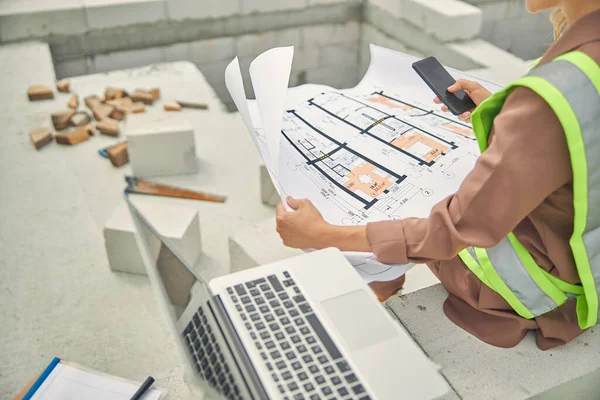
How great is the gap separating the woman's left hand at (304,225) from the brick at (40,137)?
76.3 inches

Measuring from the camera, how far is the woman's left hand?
0.98 meters

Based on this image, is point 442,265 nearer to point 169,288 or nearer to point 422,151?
point 422,151

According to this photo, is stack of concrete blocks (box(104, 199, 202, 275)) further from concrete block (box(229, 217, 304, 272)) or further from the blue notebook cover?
the blue notebook cover

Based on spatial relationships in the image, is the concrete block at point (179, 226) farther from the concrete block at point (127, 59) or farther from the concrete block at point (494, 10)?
the concrete block at point (494, 10)

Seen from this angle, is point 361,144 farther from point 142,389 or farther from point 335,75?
point 335,75

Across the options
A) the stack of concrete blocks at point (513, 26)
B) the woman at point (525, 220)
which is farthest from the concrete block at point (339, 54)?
the woman at point (525, 220)

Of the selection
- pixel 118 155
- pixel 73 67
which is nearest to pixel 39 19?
pixel 73 67

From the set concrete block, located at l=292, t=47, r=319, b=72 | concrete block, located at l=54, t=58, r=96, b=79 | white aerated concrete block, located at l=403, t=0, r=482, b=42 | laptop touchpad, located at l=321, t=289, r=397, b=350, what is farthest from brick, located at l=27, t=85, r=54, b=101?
laptop touchpad, located at l=321, t=289, r=397, b=350

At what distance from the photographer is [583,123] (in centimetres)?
72

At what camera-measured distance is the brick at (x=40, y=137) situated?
2551 millimetres

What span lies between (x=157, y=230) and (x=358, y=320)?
1.13 meters

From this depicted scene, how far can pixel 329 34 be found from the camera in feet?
13.6

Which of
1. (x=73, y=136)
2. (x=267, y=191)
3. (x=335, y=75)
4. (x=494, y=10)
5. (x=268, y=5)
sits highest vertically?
(x=268, y=5)

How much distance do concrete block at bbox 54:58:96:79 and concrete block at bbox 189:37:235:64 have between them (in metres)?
0.66
